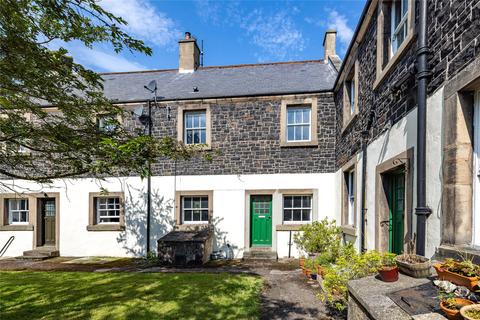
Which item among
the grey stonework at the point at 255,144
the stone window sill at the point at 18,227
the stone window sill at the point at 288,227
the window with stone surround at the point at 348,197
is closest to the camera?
the window with stone surround at the point at 348,197

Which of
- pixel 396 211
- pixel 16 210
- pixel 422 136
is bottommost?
pixel 16 210

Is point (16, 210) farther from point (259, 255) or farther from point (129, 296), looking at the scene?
point (259, 255)

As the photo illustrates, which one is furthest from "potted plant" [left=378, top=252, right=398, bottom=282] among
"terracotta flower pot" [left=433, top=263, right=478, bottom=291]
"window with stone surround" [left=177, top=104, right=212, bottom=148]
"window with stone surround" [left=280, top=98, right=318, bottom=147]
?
"window with stone surround" [left=177, top=104, right=212, bottom=148]

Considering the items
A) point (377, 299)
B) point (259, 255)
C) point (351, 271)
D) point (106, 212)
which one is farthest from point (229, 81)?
point (377, 299)

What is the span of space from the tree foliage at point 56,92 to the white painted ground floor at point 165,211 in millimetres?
6259

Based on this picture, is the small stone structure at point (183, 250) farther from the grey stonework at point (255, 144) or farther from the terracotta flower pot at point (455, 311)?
the terracotta flower pot at point (455, 311)

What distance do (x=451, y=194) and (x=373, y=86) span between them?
3412 millimetres

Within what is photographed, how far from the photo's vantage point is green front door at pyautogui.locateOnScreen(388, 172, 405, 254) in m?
5.32

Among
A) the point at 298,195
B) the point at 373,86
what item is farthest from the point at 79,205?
the point at 373,86

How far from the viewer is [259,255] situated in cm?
1050

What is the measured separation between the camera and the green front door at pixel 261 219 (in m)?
11.1

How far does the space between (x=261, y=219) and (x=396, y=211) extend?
6.06 meters

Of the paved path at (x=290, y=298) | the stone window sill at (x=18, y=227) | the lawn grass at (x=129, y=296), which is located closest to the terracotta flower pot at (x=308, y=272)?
the paved path at (x=290, y=298)

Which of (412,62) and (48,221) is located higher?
(412,62)
